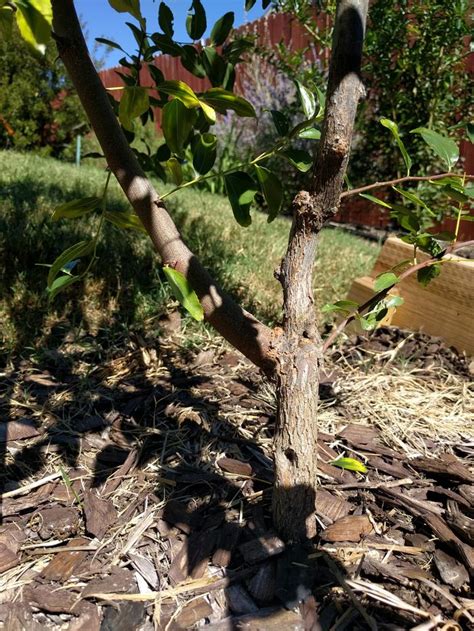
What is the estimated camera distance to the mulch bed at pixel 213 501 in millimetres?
1206

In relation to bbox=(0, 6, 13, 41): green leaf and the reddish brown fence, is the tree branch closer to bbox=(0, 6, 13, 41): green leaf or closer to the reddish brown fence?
bbox=(0, 6, 13, 41): green leaf

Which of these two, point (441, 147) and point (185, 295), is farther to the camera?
point (441, 147)

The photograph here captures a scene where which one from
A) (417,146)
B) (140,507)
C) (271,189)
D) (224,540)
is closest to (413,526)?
(224,540)

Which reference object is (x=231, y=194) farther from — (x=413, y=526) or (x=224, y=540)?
(x=413, y=526)

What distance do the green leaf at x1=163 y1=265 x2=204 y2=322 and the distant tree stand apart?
27.3 feet

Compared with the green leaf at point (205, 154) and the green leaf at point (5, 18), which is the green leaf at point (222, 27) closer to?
the green leaf at point (205, 154)

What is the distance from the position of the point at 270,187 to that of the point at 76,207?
48 centimetres

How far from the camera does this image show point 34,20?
617mm

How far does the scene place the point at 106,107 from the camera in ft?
4.10

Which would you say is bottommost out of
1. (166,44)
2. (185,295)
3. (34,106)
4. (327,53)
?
(185,295)

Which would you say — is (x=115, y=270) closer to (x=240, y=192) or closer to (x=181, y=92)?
(x=240, y=192)

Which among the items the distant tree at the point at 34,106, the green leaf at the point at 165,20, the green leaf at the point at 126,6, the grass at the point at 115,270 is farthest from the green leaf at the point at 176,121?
the distant tree at the point at 34,106

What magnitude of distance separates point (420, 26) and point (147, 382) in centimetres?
394

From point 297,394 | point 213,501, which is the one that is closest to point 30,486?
point 213,501
